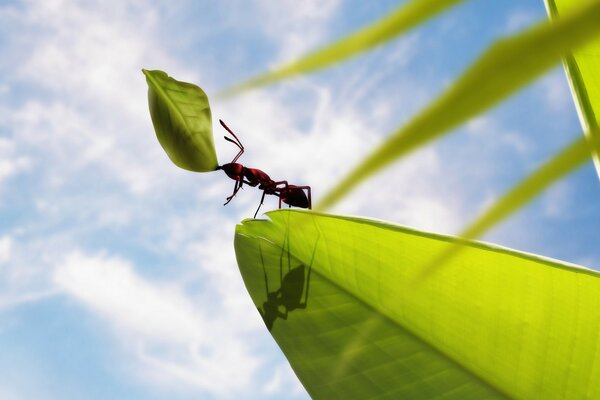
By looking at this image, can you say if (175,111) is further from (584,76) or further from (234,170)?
(584,76)

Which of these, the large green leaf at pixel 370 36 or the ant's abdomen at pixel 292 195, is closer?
the large green leaf at pixel 370 36

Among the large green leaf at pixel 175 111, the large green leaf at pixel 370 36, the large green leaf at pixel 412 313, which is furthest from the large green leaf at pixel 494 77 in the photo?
the large green leaf at pixel 412 313

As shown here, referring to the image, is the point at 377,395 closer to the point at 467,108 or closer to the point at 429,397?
the point at 429,397

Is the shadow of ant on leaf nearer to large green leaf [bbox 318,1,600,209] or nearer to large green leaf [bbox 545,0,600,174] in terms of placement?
large green leaf [bbox 545,0,600,174]

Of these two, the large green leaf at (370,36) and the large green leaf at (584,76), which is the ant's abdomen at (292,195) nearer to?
the large green leaf at (584,76)

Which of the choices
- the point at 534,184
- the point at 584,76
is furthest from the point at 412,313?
the point at 534,184

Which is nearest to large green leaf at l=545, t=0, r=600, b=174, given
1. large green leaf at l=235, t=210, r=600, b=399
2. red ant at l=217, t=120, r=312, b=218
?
large green leaf at l=235, t=210, r=600, b=399
